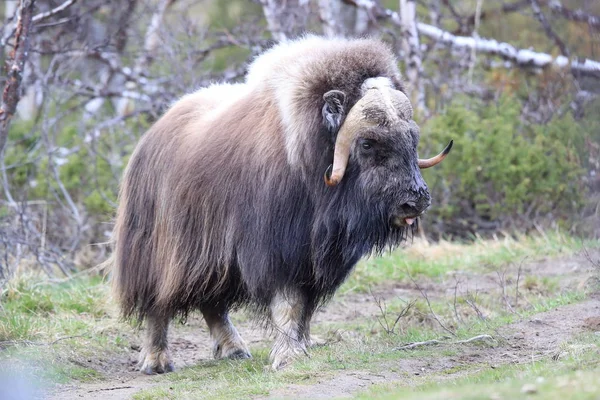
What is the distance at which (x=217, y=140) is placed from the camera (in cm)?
477

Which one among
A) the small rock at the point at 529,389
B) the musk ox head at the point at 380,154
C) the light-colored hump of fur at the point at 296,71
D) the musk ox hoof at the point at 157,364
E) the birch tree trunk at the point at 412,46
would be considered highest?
the birch tree trunk at the point at 412,46

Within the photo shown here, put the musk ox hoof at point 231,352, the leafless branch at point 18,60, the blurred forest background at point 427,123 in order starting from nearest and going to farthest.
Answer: the musk ox hoof at point 231,352, the leafless branch at point 18,60, the blurred forest background at point 427,123

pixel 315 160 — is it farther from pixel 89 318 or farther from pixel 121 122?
pixel 121 122

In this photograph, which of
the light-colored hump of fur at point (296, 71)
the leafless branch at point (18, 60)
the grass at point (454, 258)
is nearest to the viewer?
the light-colored hump of fur at point (296, 71)

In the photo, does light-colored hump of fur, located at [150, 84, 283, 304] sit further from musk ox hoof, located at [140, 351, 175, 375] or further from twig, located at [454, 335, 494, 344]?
twig, located at [454, 335, 494, 344]

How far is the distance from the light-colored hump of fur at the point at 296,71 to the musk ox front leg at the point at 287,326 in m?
0.67

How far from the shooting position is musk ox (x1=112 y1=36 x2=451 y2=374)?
436 centimetres

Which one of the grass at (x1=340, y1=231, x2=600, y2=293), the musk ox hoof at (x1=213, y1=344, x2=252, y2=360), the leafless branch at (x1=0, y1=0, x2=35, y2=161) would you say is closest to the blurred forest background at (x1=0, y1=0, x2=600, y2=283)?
the grass at (x1=340, y1=231, x2=600, y2=293)

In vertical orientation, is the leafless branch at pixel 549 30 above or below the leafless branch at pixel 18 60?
above

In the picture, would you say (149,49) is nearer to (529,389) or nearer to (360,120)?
(360,120)

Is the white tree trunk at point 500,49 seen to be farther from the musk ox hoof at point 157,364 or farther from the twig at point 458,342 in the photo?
the musk ox hoof at point 157,364

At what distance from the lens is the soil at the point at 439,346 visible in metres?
3.95

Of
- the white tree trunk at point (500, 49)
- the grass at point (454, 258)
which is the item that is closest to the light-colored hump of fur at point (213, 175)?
the grass at point (454, 258)

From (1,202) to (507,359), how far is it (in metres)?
5.15
